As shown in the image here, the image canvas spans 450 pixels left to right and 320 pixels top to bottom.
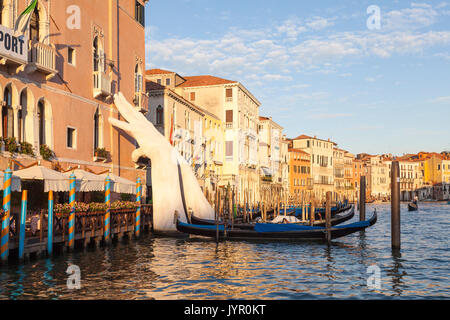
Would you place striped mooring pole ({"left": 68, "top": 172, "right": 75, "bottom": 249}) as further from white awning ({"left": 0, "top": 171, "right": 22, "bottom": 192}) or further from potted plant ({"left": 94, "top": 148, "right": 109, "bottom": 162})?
potted plant ({"left": 94, "top": 148, "right": 109, "bottom": 162})

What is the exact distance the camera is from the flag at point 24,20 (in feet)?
50.2

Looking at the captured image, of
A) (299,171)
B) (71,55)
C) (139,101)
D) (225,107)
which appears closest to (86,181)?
(71,55)

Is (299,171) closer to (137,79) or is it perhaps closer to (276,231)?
(137,79)

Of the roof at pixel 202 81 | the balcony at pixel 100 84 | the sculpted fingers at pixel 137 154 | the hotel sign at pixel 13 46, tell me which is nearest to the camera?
the hotel sign at pixel 13 46

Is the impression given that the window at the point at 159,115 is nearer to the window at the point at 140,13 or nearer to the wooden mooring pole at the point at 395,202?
the window at the point at 140,13

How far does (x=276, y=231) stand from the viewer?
18953 mm

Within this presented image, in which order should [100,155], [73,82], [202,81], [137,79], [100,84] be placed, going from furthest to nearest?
1. [202,81]
2. [137,79]
3. [100,155]
4. [100,84]
5. [73,82]

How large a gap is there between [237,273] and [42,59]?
374 inches

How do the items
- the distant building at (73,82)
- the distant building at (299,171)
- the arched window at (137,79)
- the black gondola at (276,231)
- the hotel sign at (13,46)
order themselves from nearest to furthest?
the hotel sign at (13,46), the distant building at (73,82), the black gondola at (276,231), the arched window at (137,79), the distant building at (299,171)

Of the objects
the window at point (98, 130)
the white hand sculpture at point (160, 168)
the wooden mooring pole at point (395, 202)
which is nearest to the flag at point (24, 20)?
the window at point (98, 130)

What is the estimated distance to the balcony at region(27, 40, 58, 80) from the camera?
16000 millimetres

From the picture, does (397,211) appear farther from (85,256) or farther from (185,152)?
(185,152)

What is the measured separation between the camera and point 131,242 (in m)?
18.7

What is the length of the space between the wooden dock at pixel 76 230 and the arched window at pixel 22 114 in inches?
98.5
